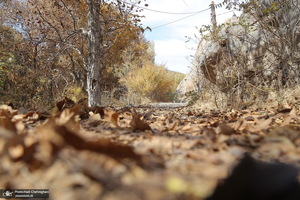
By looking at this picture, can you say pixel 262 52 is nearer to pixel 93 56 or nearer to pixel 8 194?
pixel 93 56

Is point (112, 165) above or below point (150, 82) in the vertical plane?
below

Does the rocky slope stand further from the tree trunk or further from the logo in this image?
the logo

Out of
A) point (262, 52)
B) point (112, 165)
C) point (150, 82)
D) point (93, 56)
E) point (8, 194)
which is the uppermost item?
point (262, 52)

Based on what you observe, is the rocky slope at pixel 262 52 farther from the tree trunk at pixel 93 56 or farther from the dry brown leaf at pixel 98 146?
the dry brown leaf at pixel 98 146

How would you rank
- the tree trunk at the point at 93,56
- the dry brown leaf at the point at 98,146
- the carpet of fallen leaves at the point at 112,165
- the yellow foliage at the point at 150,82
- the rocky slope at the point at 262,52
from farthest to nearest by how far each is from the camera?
the yellow foliage at the point at 150,82
the tree trunk at the point at 93,56
the rocky slope at the point at 262,52
the dry brown leaf at the point at 98,146
the carpet of fallen leaves at the point at 112,165

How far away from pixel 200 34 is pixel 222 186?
6.07 metres

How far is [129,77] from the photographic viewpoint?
15.3 meters

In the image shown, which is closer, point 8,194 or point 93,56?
point 8,194

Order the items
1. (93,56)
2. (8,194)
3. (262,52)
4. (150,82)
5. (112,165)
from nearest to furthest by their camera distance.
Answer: (112,165), (8,194), (93,56), (262,52), (150,82)

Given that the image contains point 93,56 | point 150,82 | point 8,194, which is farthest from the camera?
point 150,82

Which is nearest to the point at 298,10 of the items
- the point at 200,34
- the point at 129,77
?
the point at 200,34

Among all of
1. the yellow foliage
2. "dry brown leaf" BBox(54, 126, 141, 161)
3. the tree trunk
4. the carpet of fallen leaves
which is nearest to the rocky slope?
the tree trunk

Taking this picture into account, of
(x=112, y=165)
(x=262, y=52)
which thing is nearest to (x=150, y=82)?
(x=262, y=52)

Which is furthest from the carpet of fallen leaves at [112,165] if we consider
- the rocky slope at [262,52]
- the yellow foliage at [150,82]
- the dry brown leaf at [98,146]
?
the yellow foliage at [150,82]
